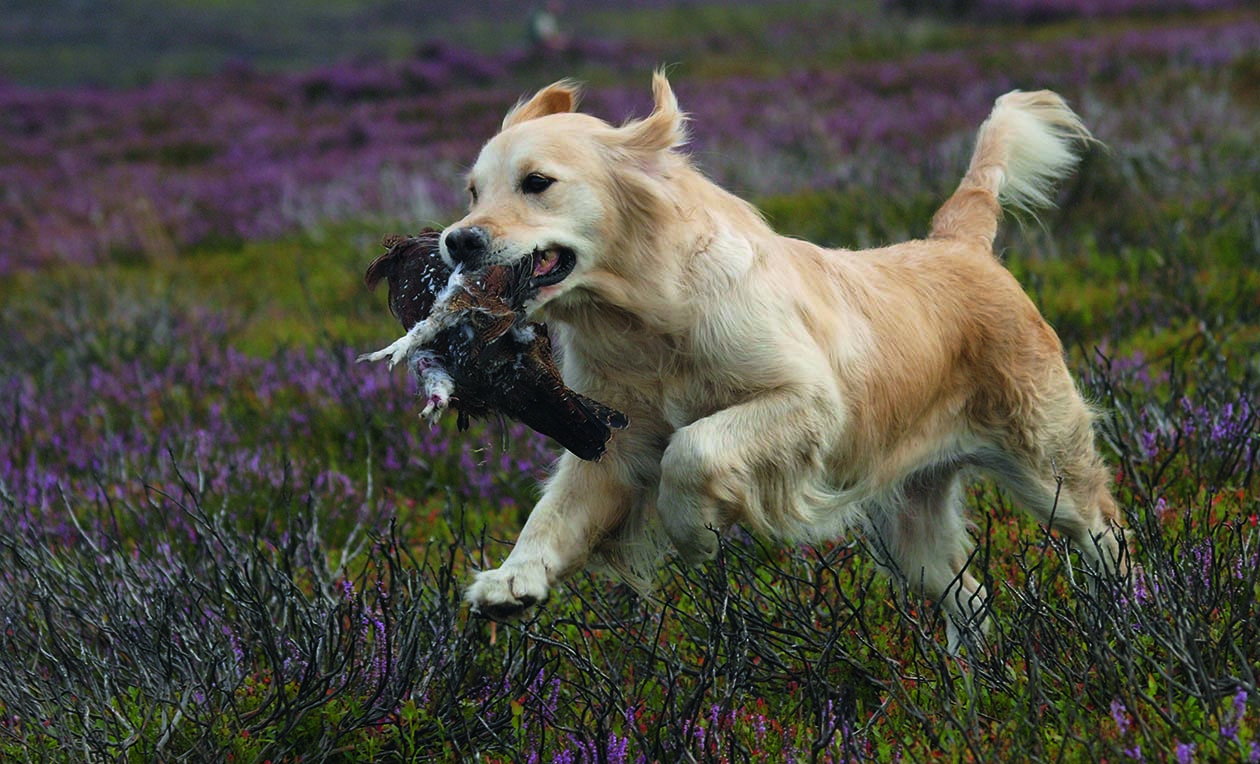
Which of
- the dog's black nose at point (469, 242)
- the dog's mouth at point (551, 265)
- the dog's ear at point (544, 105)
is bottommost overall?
the dog's mouth at point (551, 265)

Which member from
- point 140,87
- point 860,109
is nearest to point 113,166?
point 140,87

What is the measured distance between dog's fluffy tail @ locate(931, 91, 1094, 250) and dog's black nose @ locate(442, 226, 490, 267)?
6.31 ft

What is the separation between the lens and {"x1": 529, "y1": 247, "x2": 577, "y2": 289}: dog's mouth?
3.04m

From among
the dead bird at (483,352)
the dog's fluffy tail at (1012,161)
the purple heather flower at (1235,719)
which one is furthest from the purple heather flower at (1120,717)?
the dog's fluffy tail at (1012,161)

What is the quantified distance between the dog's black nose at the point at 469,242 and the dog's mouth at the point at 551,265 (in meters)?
0.17

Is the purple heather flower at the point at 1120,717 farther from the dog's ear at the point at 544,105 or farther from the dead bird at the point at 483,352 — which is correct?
the dog's ear at the point at 544,105

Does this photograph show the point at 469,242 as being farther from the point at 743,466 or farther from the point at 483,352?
the point at 743,466

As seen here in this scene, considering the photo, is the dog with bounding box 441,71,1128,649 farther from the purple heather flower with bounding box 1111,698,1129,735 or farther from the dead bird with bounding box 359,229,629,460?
the purple heather flower with bounding box 1111,698,1129,735

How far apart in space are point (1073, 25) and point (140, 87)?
14.4 m

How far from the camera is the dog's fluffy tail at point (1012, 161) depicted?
428 cm

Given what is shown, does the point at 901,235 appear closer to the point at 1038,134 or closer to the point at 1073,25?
the point at 1038,134

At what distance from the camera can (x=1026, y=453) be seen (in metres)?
3.90

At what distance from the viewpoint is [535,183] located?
3.10m

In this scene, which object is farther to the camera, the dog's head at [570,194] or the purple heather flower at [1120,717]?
the dog's head at [570,194]
